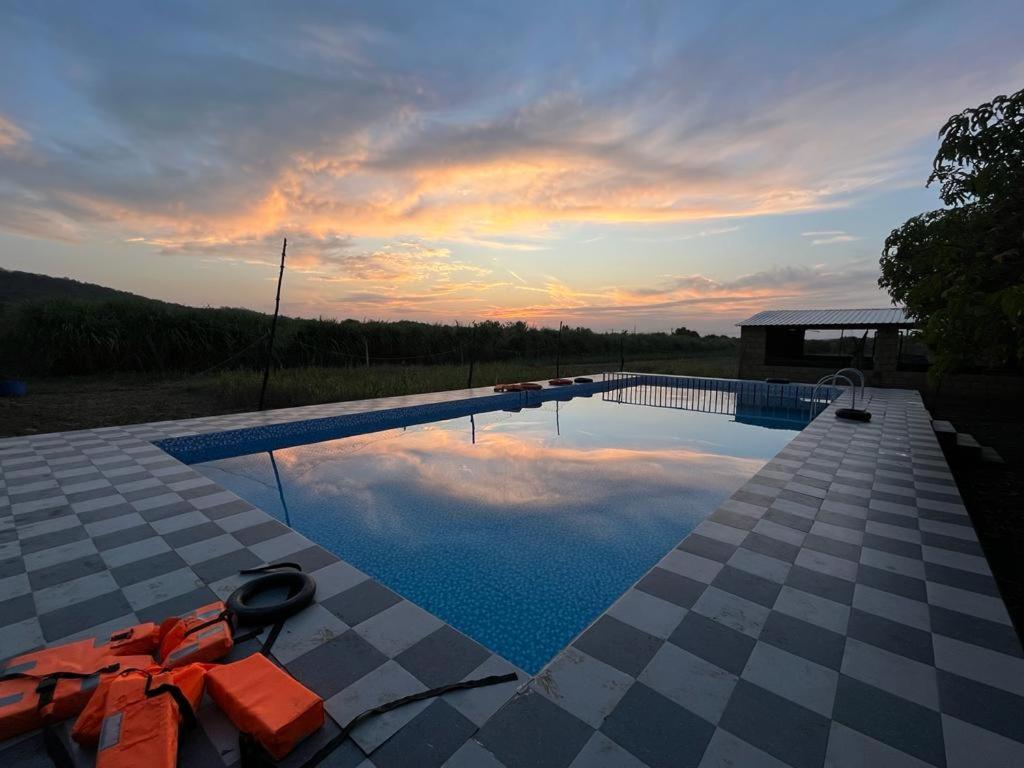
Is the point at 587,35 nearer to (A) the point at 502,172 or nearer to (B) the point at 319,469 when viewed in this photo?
(A) the point at 502,172

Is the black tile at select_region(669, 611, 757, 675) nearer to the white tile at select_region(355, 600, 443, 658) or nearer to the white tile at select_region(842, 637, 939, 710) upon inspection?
the white tile at select_region(842, 637, 939, 710)

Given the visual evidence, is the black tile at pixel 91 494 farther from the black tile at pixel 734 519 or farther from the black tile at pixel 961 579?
the black tile at pixel 961 579

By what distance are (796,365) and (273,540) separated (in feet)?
45.2

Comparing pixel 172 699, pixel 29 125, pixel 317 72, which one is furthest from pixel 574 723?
pixel 29 125

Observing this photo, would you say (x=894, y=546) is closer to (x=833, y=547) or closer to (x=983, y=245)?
(x=833, y=547)

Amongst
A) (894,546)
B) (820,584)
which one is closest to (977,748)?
(820,584)

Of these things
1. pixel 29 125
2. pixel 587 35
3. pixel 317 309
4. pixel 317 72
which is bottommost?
pixel 317 309

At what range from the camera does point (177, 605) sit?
6.31ft

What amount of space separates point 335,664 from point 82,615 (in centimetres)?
126

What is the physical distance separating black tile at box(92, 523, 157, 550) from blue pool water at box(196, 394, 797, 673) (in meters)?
0.97

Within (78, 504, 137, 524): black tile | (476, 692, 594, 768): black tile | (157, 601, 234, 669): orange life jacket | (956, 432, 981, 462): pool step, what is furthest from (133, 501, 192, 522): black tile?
(956, 432, 981, 462): pool step

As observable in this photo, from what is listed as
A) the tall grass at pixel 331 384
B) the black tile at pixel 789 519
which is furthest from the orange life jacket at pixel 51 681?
the tall grass at pixel 331 384

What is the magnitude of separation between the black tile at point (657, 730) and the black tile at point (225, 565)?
6.54ft

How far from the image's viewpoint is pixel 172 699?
1.25 metres
